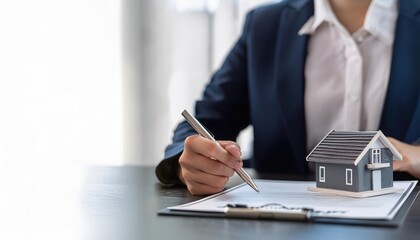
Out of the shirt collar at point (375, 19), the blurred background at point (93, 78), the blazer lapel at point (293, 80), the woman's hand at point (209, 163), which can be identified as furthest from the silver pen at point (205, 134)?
the blurred background at point (93, 78)

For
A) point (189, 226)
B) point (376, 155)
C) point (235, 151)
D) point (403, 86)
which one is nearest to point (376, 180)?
point (376, 155)

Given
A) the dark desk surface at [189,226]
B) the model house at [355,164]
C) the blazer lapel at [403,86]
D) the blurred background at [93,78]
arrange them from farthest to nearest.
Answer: the blurred background at [93,78] < the blazer lapel at [403,86] < the model house at [355,164] < the dark desk surface at [189,226]

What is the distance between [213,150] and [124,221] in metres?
0.23

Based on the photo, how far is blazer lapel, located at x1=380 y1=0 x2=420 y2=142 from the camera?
4.63 ft

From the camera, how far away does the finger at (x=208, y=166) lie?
3.14ft

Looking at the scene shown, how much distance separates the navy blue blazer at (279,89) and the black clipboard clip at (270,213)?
24.9 inches

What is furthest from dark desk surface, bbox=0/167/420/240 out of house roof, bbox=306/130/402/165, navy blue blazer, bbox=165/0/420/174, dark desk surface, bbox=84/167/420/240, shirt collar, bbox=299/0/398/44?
shirt collar, bbox=299/0/398/44

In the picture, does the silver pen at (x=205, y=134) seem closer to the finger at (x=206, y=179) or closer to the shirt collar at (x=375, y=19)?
the finger at (x=206, y=179)

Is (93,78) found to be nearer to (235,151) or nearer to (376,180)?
(235,151)

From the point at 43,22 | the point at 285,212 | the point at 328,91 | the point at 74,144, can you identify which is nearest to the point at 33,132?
the point at 74,144

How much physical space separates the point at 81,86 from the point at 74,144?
237 millimetres

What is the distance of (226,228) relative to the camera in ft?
2.25

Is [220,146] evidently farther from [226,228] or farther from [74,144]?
[74,144]

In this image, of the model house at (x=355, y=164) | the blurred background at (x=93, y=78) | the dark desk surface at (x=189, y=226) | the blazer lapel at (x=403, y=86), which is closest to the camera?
the dark desk surface at (x=189, y=226)
